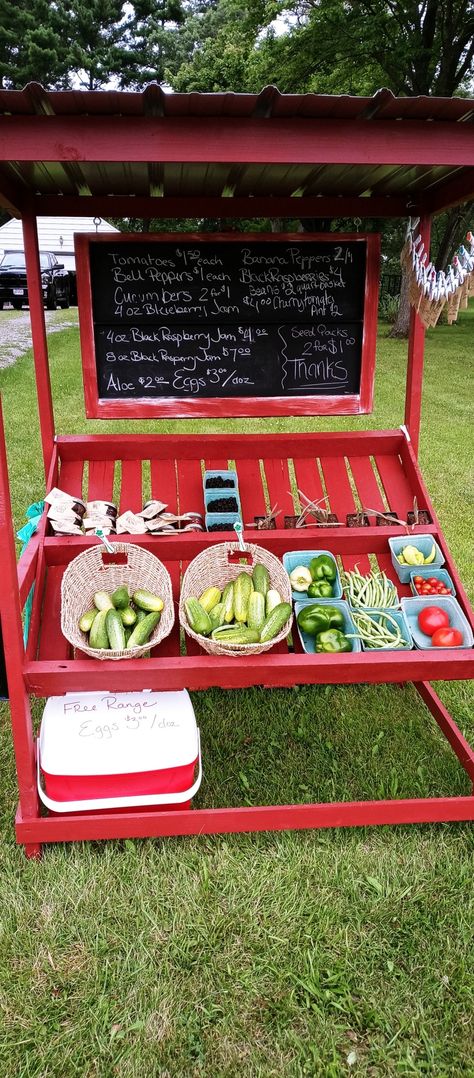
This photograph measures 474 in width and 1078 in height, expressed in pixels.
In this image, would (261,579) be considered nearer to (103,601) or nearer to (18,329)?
(103,601)

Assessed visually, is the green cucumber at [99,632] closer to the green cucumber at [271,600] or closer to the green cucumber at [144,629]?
the green cucumber at [144,629]

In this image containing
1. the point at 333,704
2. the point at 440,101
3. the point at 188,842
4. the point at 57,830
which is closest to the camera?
the point at 440,101

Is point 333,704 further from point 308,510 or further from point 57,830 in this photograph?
point 57,830

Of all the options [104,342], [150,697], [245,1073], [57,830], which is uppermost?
[104,342]

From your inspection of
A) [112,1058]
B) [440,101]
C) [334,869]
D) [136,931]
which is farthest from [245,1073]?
[440,101]

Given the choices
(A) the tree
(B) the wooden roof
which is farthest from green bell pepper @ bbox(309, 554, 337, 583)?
(A) the tree

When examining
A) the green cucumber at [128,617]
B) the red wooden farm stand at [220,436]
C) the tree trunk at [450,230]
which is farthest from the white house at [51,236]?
the green cucumber at [128,617]

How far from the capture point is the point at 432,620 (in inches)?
123

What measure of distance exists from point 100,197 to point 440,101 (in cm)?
183

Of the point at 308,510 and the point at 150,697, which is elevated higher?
the point at 308,510

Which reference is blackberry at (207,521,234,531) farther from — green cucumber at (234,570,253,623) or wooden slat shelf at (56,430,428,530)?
green cucumber at (234,570,253,623)

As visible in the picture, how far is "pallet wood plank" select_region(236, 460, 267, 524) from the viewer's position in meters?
3.75

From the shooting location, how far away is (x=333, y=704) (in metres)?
3.90

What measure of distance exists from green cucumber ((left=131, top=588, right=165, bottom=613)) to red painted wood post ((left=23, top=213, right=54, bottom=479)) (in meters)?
0.92
